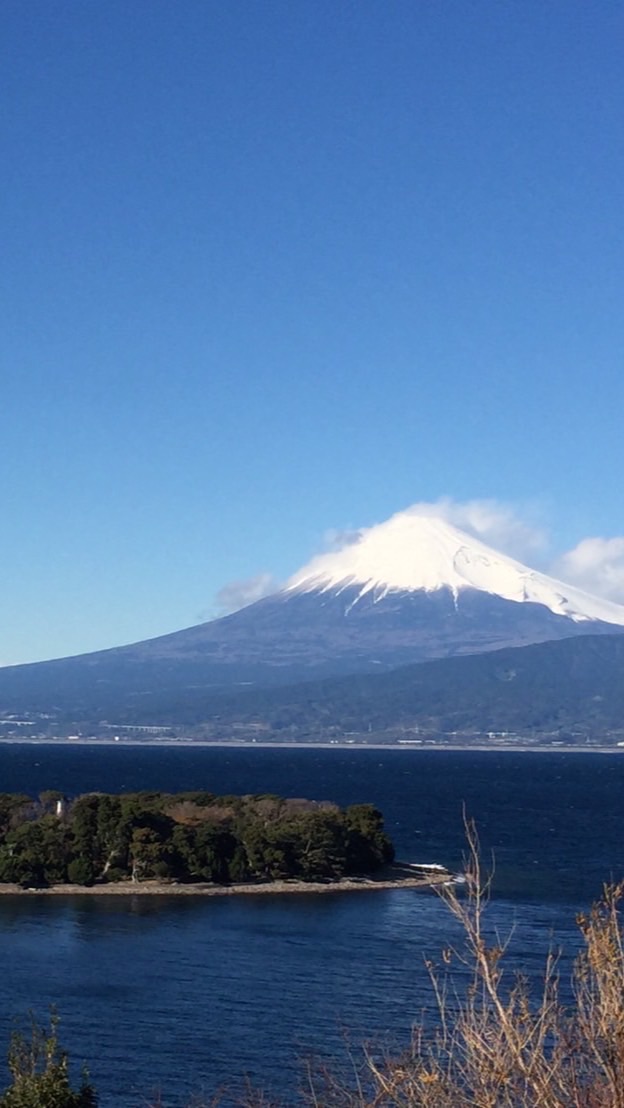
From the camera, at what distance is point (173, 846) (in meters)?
35.0

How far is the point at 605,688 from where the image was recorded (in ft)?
→ 595

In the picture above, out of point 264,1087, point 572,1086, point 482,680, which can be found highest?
point 482,680

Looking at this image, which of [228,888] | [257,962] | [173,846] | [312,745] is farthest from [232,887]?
[312,745]

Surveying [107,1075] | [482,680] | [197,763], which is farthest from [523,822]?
[482,680]

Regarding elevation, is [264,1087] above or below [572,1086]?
below

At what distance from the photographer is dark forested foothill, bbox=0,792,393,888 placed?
34219 millimetres

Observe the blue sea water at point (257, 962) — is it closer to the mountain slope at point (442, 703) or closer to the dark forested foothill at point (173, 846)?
the dark forested foothill at point (173, 846)

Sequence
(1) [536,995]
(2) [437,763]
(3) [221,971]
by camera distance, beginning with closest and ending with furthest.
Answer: (1) [536,995] < (3) [221,971] < (2) [437,763]

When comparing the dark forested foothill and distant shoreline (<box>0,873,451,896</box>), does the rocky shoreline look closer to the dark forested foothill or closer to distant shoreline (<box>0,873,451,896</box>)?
distant shoreline (<box>0,873,451,896</box>)

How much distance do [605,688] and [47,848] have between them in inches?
6064

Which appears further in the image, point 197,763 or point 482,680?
point 482,680

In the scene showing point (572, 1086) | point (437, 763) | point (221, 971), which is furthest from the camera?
point (437, 763)

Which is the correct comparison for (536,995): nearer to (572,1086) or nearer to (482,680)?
(572,1086)

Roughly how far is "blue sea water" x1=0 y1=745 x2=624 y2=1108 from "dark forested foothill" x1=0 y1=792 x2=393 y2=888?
2008 millimetres
